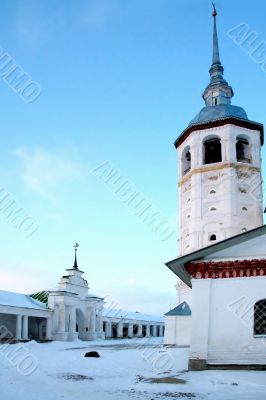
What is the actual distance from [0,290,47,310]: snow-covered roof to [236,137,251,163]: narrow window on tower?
22.0 meters

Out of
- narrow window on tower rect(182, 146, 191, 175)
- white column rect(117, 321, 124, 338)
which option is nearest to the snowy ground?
narrow window on tower rect(182, 146, 191, 175)

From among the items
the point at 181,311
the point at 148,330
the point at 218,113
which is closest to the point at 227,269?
the point at 181,311

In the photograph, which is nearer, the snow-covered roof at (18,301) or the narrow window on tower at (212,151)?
the narrow window on tower at (212,151)

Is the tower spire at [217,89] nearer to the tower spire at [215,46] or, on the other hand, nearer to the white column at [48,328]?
the tower spire at [215,46]

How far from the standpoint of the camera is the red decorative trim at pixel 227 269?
12948 millimetres

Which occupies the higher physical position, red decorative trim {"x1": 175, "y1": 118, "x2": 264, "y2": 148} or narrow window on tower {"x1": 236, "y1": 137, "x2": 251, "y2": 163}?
red decorative trim {"x1": 175, "y1": 118, "x2": 264, "y2": 148}

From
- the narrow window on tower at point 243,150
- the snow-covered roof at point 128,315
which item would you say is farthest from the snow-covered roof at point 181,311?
the snow-covered roof at point 128,315

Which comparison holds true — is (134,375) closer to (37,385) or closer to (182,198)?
(37,385)

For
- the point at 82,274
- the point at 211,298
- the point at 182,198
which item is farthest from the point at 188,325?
the point at 82,274

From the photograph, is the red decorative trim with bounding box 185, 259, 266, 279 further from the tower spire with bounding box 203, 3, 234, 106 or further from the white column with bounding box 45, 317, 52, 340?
the white column with bounding box 45, 317, 52, 340

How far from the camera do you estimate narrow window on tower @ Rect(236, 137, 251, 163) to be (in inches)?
1248

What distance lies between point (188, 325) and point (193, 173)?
10.9 meters

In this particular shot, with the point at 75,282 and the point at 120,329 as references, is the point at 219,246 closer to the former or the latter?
the point at 75,282

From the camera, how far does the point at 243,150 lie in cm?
3238
